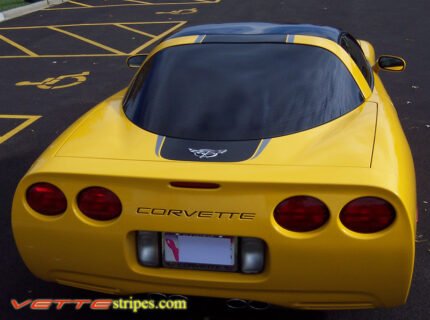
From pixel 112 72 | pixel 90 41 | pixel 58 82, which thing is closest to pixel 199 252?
pixel 58 82

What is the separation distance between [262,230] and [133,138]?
910mm

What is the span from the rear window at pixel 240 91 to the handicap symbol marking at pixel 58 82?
5.08m

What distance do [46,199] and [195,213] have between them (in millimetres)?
742

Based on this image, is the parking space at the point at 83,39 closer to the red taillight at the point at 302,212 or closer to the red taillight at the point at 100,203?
the red taillight at the point at 100,203

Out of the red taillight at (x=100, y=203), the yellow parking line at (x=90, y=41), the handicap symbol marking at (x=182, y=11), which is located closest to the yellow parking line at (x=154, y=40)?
the yellow parking line at (x=90, y=41)

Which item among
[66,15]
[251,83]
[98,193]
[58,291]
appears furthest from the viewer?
[66,15]

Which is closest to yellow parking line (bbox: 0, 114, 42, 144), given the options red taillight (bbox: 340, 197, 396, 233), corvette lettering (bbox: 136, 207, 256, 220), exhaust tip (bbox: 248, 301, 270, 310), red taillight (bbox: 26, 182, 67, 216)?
red taillight (bbox: 26, 182, 67, 216)

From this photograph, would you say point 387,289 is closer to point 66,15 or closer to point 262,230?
point 262,230

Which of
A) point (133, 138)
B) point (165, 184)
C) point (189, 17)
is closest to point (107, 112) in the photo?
point (133, 138)

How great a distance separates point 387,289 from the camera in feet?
7.61

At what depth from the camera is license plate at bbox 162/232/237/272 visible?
2330 mm

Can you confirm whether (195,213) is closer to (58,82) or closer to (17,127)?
(17,127)

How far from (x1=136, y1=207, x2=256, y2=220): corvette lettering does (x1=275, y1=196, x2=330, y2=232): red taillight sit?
0.43 feet

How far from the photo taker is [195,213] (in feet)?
7.40
